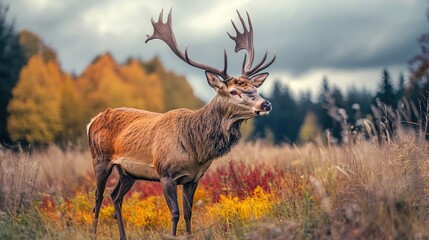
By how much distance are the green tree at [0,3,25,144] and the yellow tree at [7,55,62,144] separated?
0.90ft

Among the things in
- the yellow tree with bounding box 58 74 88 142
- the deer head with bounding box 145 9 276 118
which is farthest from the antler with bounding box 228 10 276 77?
the yellow tree with bounding box 58 74 88 142

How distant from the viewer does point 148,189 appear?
11852 mm

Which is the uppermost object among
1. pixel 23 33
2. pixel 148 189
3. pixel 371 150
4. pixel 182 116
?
pixel 23 33

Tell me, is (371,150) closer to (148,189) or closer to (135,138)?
(135,138)

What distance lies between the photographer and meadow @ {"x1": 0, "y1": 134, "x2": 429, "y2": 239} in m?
5.75

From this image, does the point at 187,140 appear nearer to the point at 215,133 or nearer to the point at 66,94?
the point at 215,133

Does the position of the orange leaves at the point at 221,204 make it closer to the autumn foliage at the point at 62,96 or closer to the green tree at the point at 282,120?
the autumn foliage at the point at 62,96

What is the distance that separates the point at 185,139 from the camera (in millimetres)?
7422

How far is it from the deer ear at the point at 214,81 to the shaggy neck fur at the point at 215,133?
14cm

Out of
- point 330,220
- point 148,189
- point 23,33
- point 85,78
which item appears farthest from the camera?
point 85,78

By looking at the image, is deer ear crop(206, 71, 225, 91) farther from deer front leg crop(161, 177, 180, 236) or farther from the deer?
deer front leg crop(161, 177, 180, 236)

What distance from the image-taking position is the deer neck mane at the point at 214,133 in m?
7.33

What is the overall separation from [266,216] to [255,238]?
4.12 ft

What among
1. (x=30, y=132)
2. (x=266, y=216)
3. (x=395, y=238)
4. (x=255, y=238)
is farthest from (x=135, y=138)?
(x=30, y=132)
